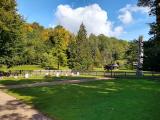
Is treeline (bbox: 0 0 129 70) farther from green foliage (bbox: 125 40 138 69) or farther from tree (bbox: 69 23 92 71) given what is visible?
green foliage (bbox: 125 40 138 69)

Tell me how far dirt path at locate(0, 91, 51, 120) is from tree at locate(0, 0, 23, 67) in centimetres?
1787

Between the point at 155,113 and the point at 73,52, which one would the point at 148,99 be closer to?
the point at 155,113

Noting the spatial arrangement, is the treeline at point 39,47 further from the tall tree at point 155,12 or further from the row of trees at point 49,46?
the tall tree at point 155,12

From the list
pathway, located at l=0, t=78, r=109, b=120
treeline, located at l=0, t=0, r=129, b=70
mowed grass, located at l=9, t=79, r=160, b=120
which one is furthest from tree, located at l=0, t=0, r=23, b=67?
pathway, located at l=0, t=78, r=109, b=120

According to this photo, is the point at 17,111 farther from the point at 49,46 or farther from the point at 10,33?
the point at 49,46

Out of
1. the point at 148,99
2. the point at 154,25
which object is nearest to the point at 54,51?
the point at 154,25

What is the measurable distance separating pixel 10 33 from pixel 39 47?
41.7m

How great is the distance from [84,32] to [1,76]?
6195 centimetres

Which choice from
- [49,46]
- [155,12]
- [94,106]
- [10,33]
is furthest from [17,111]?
[49,46]

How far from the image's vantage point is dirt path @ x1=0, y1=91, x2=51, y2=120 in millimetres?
15594

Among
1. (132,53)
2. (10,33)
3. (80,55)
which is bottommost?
(80,55)

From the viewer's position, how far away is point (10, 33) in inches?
1558

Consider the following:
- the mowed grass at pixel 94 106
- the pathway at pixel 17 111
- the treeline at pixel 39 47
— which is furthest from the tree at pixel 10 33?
the pathway at pixel 17 111

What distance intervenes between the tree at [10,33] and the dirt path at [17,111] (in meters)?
17.9
